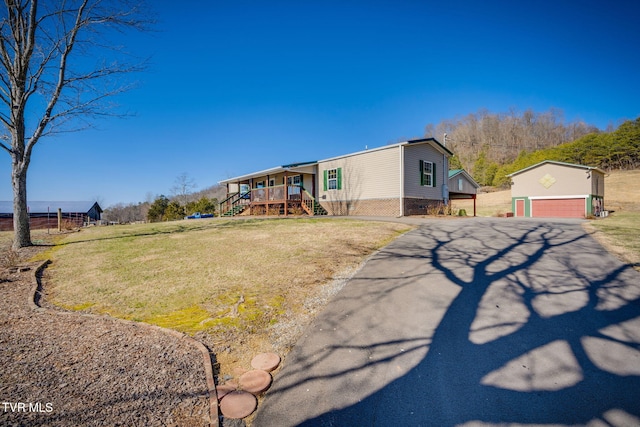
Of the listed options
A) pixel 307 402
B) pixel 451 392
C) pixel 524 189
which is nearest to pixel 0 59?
pixel 307 402

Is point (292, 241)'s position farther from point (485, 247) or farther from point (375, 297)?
point (485, 247)

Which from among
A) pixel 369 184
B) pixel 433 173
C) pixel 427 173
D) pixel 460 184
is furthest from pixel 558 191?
pixel 369 184

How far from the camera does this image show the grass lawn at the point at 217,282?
3443 millimetres

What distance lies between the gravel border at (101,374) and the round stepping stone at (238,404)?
0.28ft

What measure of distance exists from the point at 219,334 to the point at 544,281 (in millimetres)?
5012

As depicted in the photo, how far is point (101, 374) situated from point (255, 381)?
138 cm

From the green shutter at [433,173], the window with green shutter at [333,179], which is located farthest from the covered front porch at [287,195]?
the green shutter at [433,173]

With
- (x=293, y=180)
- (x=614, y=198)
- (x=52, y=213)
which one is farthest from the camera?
(x=52, y=213)

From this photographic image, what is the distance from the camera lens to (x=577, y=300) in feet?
12.5

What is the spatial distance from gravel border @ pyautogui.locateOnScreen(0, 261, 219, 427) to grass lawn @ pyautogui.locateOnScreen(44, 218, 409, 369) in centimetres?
35

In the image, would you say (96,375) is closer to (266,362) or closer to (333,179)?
(266,362)

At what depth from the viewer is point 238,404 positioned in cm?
220

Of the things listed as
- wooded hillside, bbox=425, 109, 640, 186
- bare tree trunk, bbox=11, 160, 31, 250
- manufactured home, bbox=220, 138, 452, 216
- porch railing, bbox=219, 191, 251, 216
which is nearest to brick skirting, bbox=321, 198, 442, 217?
manufactured home, bbox=220, 138, 452, 216

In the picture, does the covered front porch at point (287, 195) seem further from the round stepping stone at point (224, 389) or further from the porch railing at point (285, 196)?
the round stepping stone at point (224, 389)
